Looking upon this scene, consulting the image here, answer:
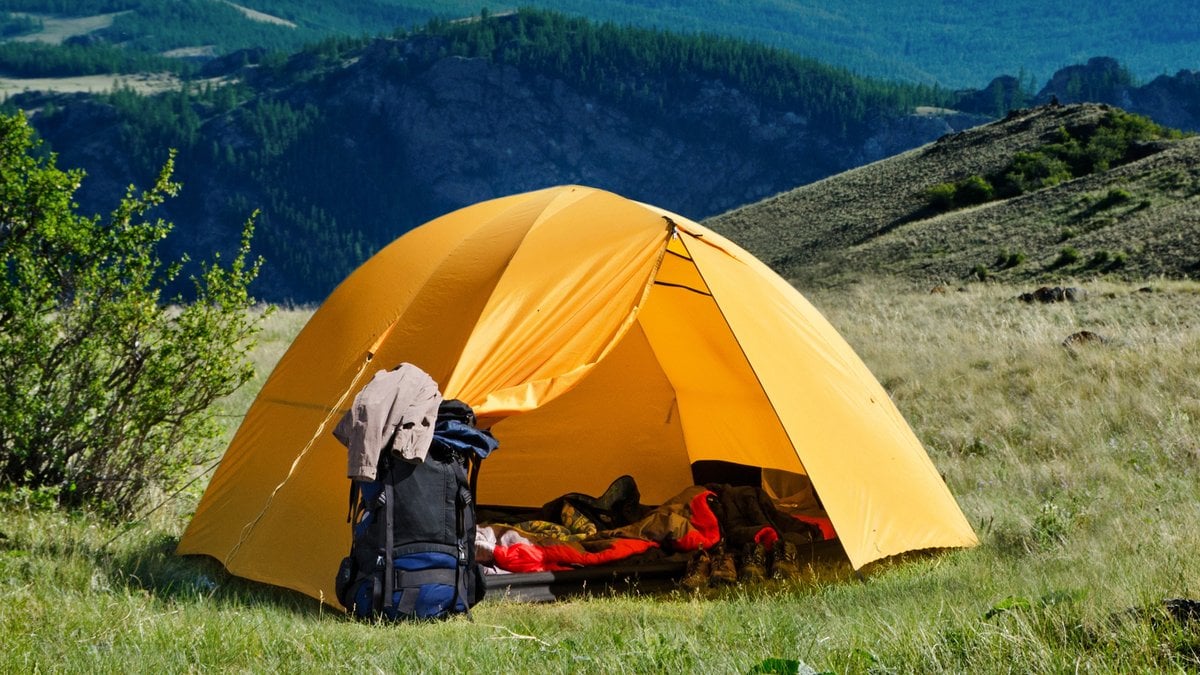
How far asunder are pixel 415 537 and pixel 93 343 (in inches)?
105

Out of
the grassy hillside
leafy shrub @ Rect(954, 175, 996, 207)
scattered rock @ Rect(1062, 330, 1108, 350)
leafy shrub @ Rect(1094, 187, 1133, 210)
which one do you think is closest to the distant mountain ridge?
the grassy hillside

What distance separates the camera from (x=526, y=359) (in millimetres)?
5824

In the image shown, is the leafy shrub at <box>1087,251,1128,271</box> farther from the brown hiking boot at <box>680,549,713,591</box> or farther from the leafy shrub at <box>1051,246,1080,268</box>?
the brown hiking boot at <box>680,549,713,591</box>

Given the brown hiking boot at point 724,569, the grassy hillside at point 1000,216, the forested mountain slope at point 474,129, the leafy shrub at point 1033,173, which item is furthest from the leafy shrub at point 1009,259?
the forested mountain slope at point 474,129

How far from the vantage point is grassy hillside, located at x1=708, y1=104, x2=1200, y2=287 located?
1062 inches

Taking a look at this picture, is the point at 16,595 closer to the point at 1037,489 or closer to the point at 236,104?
the point at 1037,489

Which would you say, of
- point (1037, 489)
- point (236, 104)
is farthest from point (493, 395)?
point (236, 104)

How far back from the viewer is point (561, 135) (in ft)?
612

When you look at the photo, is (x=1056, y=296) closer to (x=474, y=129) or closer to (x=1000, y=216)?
(x=1000, y=216)

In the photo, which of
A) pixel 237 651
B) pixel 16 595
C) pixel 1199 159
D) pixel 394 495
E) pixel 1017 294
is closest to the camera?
pixel 237 651

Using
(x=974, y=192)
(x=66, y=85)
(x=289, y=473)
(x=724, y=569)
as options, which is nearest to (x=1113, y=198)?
(x=974, y=192)

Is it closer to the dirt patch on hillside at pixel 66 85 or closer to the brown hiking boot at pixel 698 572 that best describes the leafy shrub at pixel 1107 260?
the brown hiking boot at pixel 698 572

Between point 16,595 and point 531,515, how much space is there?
353 cm

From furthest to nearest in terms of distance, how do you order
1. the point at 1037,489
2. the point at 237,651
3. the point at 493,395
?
the point at 1037,489, the point at 493,395, the point at 237,651
